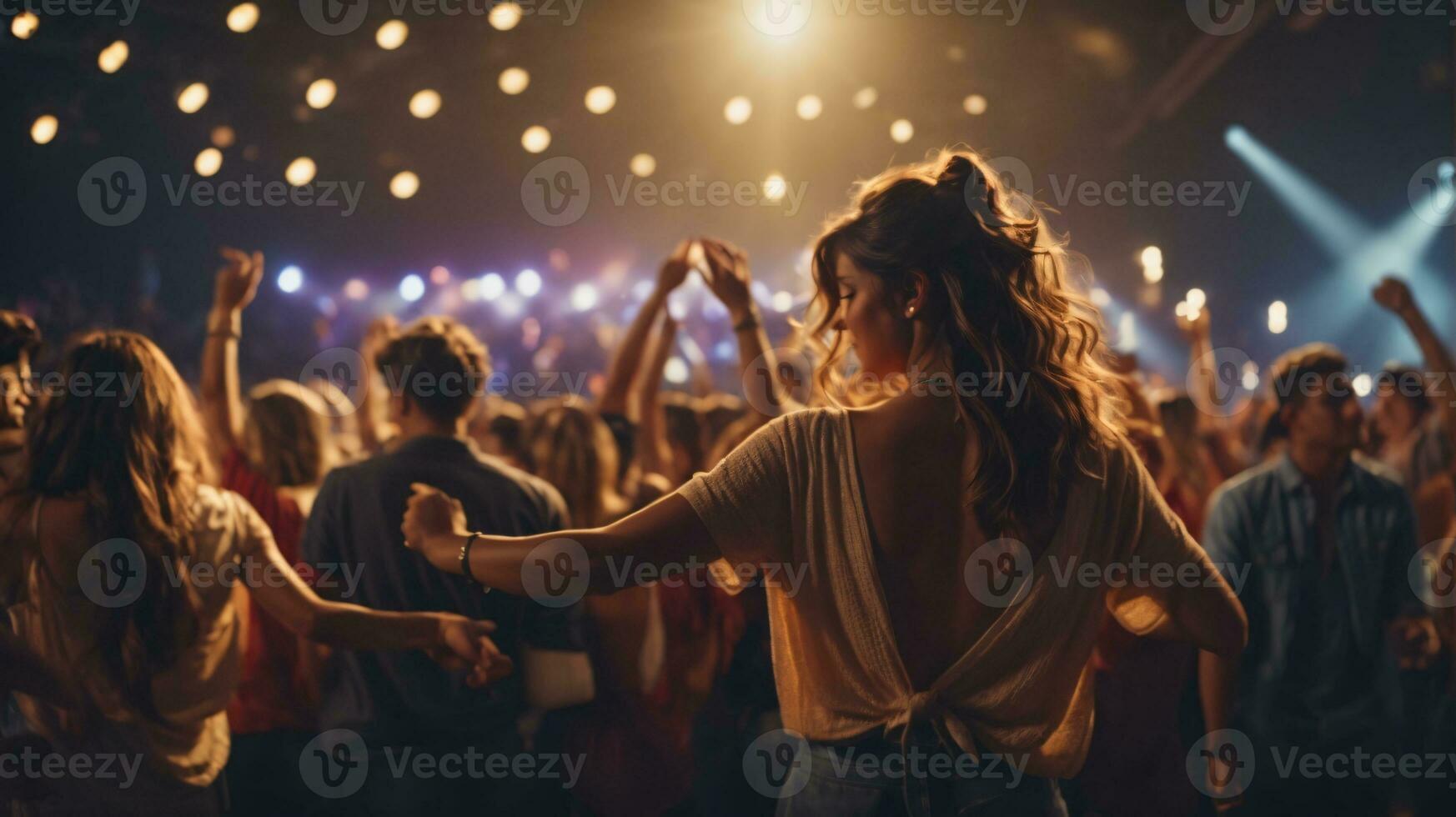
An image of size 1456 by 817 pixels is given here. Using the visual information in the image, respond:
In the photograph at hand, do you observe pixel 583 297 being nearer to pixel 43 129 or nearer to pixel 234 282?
pixel 43 129

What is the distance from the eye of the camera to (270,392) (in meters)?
3.18

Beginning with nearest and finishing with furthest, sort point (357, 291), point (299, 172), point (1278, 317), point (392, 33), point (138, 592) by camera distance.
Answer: point (138, 592)
point (392, 33)
point (299, 172)
point (1278, 317)
point (357, 291)

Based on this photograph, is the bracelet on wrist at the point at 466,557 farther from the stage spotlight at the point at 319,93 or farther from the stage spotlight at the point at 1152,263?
the stage spotlight at the point at 1152,263

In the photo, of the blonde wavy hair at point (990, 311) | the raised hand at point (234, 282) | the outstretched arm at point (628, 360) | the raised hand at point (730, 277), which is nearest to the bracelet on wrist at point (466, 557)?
the blonde wavy hair at point (990, 311)

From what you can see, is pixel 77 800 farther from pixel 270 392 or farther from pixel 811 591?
pixel 811 591

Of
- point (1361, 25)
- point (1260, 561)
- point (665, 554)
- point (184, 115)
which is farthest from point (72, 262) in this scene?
point (1361, 25)

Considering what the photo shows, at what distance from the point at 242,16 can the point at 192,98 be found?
0.35 m

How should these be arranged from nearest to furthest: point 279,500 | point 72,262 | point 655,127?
point 279,500 < point 72,262 < point 655,127

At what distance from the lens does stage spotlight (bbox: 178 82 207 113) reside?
355cm

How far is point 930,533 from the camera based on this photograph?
1444 mm

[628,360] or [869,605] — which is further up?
[628,360]

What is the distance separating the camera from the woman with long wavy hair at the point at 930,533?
1424 mm

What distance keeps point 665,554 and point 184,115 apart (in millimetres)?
3336

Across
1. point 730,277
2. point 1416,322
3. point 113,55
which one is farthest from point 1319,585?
point 113,55
